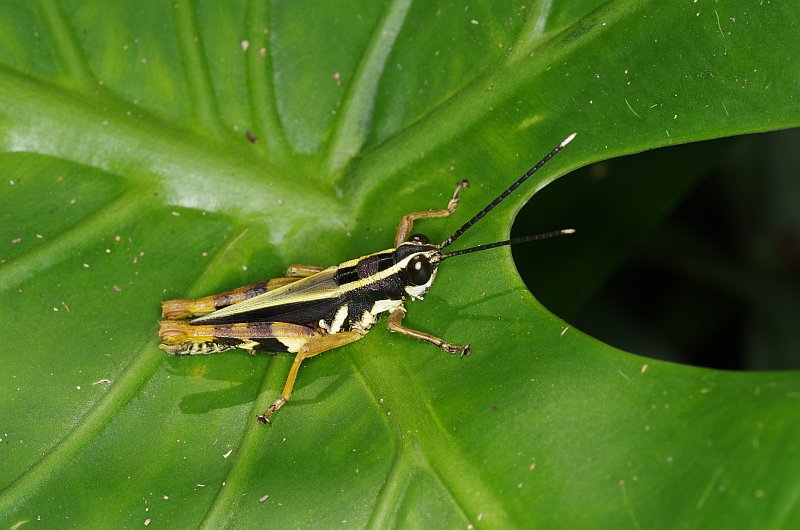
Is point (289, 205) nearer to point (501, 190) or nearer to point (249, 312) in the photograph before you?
point (249, 312)

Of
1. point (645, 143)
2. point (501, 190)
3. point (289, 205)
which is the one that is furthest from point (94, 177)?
point (645, 143)

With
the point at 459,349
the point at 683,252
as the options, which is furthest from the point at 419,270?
the point at 683,252

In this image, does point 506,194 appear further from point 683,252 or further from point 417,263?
point 683,252

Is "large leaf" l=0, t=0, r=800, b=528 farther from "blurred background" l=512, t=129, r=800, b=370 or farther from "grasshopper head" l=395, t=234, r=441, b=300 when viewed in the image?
"blurred background" l=512, t=129, r=800, b=370

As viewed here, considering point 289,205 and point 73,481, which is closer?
point 73,481

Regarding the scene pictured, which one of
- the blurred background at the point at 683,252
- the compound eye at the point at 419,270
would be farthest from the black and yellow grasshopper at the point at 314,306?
the blurred background at the point at 683,252

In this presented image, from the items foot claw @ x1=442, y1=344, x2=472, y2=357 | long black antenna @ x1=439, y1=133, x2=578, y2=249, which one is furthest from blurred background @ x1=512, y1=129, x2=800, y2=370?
foot claw @ x1=442, y1=344, x2=472, y2=357

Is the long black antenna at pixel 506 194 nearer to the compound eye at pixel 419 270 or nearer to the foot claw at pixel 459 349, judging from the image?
the compound eye at pixel 419 270
